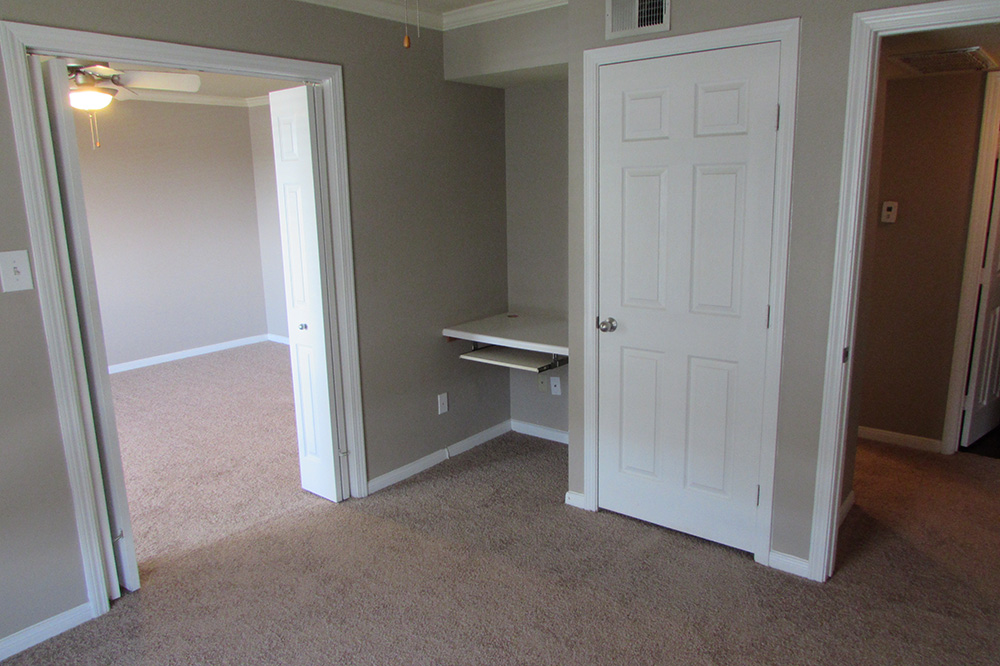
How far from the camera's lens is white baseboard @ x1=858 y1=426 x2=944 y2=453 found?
3.87 metres

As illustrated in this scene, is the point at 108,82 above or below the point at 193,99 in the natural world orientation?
below

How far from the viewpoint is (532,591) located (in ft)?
8.52

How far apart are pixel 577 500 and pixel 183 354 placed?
4.59 metres

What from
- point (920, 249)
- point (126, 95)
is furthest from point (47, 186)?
point (920, 249)

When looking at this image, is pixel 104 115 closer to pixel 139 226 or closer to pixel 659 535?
pixel 139 226

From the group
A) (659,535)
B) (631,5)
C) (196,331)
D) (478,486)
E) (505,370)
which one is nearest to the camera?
(631,5)

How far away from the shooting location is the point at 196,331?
6.47 m

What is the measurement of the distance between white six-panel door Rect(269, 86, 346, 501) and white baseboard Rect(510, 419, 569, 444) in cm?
130

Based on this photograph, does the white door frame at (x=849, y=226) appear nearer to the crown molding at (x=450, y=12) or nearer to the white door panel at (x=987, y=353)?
the crown molding at (x=450, y=12)

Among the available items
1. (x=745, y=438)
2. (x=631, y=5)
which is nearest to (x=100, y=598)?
(x=745, y=438)

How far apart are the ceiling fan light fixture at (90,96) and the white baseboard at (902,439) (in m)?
4.57

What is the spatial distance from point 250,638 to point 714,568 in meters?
1.75

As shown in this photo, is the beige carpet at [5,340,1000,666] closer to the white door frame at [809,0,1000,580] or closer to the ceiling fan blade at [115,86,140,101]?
the white door frame at [809,0,1000,580]

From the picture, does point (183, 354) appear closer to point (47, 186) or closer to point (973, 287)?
point (47, 186)
